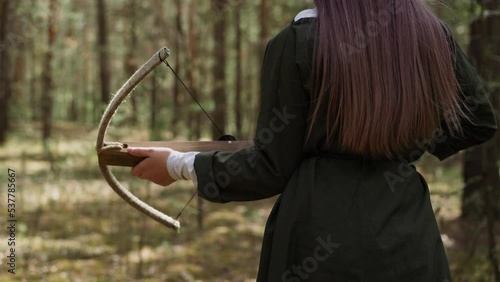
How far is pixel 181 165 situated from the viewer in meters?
1.96

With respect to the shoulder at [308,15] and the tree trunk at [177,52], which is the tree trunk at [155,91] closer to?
the tree trunk at [177,52]

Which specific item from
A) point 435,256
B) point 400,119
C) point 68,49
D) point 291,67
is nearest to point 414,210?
point 435,256

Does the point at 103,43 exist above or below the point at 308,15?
above

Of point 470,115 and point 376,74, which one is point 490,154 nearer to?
point 470,115

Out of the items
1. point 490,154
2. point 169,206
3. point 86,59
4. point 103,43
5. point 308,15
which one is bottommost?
A: point 169,206

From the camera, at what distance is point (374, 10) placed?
6.10ft

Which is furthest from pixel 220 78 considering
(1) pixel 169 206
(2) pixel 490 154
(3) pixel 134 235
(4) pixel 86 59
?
(4) pixel 86 59

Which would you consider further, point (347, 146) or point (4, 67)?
point (4, 67)

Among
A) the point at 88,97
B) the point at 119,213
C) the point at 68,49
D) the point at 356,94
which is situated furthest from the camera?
the point at 88,97

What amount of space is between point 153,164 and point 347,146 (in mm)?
618

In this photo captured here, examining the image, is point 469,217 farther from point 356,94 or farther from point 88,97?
point 88,97

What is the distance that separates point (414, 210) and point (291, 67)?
56cm

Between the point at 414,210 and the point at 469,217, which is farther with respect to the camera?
the point at 469,217

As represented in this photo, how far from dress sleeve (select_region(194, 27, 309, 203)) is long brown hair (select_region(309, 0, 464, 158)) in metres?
0.07
